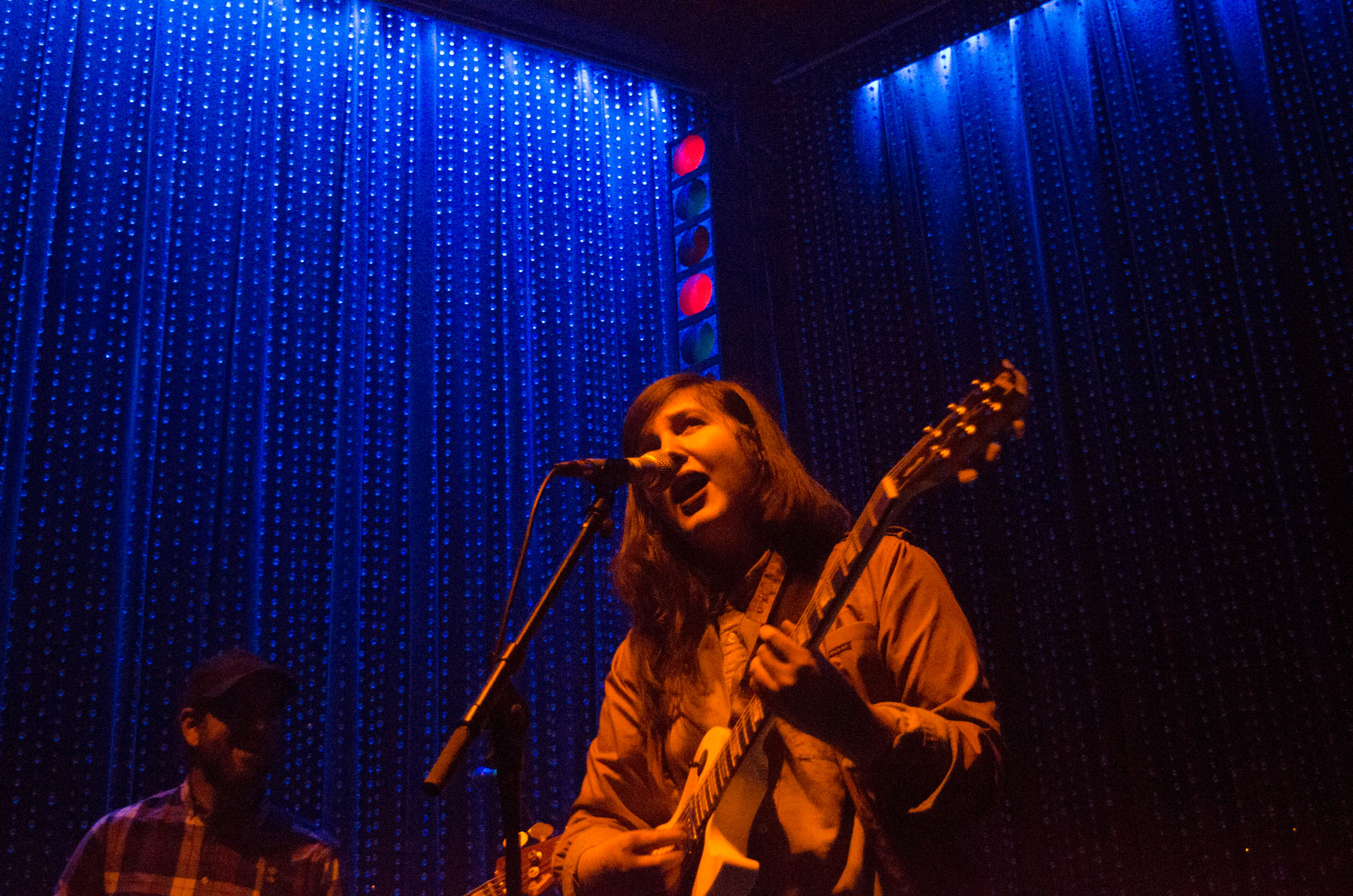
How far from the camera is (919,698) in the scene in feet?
4.90

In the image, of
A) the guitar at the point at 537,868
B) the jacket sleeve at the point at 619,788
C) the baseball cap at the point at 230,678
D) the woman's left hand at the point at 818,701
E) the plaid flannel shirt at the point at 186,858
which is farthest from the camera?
the baseball cap at the point at 230,678

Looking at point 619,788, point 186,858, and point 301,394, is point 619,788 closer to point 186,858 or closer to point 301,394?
point 186,858

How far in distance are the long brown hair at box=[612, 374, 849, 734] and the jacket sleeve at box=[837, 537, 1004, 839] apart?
24cm

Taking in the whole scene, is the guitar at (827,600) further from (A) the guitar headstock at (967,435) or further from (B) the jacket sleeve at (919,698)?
(B) the jacket sleeve at (919,698)

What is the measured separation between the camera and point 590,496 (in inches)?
158

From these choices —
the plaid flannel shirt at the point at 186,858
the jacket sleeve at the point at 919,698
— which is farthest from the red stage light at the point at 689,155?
the jacket sleeve at the point at 919,698

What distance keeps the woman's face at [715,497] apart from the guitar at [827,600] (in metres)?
0.37

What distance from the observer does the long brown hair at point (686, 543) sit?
1845 millimetres

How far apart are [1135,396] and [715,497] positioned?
228cm

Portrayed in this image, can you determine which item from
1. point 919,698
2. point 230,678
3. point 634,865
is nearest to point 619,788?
point 634,865

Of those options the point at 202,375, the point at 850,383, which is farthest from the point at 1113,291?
the point at 202,375

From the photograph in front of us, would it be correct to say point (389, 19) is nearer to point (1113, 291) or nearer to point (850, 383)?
point (850, 383)

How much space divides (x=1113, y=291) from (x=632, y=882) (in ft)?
9.76

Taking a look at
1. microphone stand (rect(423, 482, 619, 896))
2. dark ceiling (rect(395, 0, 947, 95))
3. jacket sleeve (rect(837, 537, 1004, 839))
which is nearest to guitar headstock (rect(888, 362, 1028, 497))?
jacket sleeve (rect(837, 537, 1004, 839))
